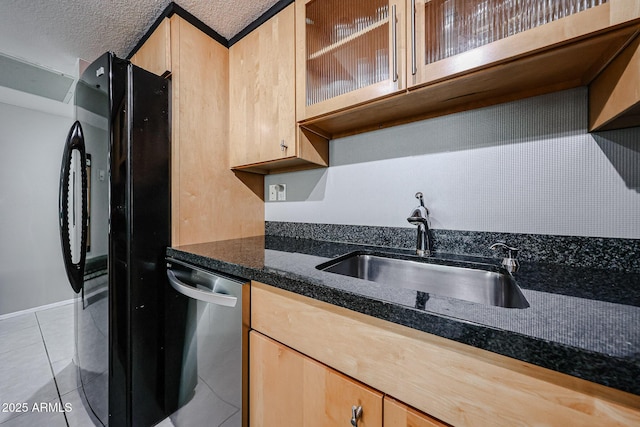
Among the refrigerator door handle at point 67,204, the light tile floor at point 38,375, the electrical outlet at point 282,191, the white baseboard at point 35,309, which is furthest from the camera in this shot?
the white baseboard at point 35,309

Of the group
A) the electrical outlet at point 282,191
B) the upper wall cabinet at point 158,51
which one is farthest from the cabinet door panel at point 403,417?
the upper wall cabinet at point 158,51

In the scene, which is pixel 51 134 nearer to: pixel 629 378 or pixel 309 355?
pixel 309 355

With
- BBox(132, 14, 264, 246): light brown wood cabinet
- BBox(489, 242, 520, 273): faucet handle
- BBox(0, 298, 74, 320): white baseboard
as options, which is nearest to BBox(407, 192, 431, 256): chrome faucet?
BBox(489, 242, 520, 273): faucet handle

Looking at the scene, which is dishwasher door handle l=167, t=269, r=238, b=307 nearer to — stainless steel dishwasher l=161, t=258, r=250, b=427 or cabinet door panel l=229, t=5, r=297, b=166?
stainless steel dishwasher l=161, t=258, r=250, b=427

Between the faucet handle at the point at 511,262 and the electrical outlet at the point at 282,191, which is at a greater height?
the electrical outlet at the point at 282,191

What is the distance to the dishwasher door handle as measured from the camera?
A: 0.82 m

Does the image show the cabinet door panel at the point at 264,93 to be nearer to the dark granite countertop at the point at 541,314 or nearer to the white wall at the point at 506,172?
the white wall at the point at 506,172

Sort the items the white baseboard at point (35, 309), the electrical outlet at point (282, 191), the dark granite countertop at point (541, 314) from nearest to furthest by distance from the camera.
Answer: the dark granite countertop at point (541, 314)
the electrical outlet at point (282, 191)
the white baseboard at point (35, 309)

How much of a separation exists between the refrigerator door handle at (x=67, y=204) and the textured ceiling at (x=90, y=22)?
2.00 feet

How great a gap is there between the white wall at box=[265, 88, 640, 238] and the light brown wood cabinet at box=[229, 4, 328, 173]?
308 mm

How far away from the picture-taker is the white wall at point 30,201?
7.91ft

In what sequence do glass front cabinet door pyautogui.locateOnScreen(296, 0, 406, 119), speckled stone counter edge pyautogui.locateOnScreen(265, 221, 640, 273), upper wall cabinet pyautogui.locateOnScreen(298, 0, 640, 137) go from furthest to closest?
glass front cabinet door pyautogui.locateOnScreen(296, 0, 406, 119)
speckled stone counter edge pyautogui.locateOnScreen(265, 221, 640, 273)
upper wall cabinet pyautogui.locateOnScreen(298, 0, 640, 137)

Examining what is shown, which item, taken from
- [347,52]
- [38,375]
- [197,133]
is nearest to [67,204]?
[197,133]

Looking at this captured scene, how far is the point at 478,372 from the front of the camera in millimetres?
422
